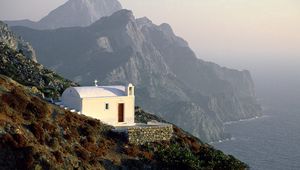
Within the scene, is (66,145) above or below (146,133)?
below

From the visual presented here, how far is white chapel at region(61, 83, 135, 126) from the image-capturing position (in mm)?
55406

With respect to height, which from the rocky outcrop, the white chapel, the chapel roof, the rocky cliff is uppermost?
the rocky outcrop

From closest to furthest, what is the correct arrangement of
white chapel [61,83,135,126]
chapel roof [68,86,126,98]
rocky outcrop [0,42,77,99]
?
1. white chapel [61,83,135,126]
2. chapel roof [68,86,126,98]
3. rocky outcrop [0,42,77,99]

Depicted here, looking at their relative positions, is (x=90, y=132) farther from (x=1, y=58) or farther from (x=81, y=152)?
(x=1, y=58)

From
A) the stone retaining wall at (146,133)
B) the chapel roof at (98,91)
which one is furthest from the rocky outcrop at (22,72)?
the stone retaining wall at (146,133)

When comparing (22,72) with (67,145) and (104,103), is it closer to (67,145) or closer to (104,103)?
(104,103)

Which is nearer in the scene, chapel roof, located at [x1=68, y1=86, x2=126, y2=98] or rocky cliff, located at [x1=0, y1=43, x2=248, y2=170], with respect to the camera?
rocky cliff, located at [x1=0, y1=43, x2=248, y2=170]

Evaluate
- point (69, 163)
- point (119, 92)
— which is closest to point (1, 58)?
point (119, 92)

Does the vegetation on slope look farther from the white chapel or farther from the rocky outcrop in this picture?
the rocky outcrop

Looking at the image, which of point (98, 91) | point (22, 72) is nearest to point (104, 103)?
point (98, 91)

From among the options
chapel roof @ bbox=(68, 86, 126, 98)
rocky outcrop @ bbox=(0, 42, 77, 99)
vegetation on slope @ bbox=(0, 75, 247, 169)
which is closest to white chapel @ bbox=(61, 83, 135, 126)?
chapel roof @ bbox=(68, 86, 126, 98)

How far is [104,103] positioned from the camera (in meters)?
56.2

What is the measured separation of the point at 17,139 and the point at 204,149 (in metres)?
23.7

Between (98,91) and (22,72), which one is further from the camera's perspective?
(22,72)
